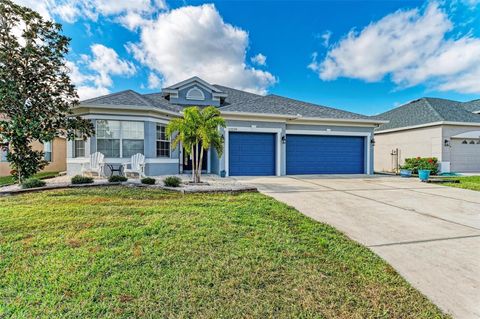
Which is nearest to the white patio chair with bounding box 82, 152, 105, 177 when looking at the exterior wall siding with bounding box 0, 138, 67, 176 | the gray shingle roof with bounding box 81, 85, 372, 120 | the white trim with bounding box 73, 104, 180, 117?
the white trim with bounding box 73, 104, 180, 117

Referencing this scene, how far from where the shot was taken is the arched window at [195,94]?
15.5m

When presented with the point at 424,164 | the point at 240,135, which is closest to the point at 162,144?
the point at 240,135

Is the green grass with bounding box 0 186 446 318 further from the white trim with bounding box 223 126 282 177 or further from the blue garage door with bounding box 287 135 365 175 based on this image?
the blue garage door with bounding box 287 135 365 175

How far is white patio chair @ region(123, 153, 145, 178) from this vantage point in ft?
35.2

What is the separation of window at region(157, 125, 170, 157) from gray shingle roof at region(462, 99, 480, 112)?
24575mm

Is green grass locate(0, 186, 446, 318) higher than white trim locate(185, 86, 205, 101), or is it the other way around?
white trim locate(185, 86, 205, 101)

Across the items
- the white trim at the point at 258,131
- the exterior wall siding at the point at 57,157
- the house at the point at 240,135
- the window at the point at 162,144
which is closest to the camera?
the house at the point at 240,135

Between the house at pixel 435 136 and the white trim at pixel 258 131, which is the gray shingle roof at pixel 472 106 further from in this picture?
the white trim at pixel 258 131

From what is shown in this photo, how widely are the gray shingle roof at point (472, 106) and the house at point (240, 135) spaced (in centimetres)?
1250

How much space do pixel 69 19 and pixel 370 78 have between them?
68.0 ft

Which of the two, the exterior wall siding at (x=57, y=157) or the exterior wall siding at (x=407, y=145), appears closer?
the exterior wall siding at (x=57, y=157)

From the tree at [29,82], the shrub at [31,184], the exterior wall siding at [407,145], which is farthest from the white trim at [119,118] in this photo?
the exterior wall siding at [407,145]

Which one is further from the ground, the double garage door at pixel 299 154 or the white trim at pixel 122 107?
the white trim at pixel 122 107

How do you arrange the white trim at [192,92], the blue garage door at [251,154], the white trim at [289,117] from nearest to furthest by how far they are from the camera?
the white trim at [289,117], the blue garage door at [251,154], the white trim at [192,92]
